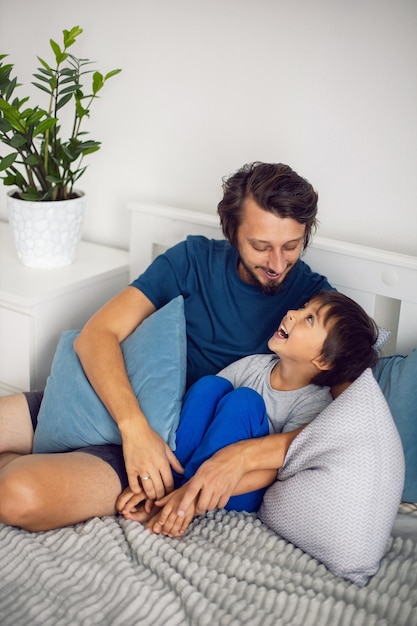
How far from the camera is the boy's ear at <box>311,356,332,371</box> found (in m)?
1.53

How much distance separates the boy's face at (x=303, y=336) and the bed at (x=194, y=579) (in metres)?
0.33

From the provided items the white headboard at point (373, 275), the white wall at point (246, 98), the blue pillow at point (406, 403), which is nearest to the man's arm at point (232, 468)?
the blue pillow at point (406, 403)

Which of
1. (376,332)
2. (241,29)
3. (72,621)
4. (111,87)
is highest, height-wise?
(241,29)

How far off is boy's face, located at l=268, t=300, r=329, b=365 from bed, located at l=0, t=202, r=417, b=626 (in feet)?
1.09

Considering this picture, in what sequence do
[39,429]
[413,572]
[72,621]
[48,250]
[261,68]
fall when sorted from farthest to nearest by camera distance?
[48,250]
[261,68]
[39,429]
[413,572]
[72,621]

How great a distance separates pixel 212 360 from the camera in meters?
1.74

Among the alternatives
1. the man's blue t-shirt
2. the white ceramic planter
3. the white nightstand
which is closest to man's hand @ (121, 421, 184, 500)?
the man's blue t-shirt

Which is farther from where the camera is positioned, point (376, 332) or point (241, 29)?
point (241, 29)

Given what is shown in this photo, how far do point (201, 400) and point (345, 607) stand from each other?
1.65 feet

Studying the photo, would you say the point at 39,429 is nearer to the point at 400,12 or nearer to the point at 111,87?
the point at 111,87

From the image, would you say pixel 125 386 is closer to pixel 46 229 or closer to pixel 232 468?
pixel 232 468

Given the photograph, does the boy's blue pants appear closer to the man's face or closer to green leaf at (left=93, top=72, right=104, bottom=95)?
the man's face

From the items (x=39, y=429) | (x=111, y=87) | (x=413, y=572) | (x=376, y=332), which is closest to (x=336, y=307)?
(x=376, y=332)

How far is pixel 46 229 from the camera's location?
2.02m
